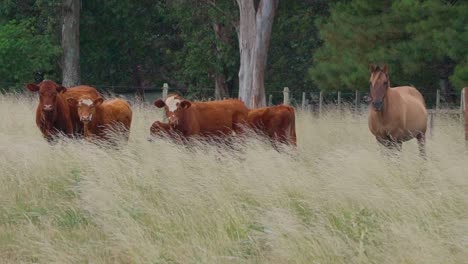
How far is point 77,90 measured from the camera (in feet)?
54.7

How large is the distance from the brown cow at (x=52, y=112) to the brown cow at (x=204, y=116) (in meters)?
1.55

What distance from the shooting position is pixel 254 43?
1096 inches

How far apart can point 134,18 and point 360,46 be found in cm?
1881

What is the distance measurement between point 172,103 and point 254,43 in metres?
13.2

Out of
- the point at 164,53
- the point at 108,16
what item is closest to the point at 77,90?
the point at 108,16

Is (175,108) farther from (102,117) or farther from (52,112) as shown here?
(52,112)

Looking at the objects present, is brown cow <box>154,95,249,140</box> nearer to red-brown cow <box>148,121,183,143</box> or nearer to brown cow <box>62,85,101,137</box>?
red-brown cow <box>148,121,183,143</box>

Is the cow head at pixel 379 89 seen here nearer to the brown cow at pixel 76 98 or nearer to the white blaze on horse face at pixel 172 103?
the white blaze on horse face at pixel 172 103

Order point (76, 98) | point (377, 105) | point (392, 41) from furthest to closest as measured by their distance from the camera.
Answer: point (392, 41), point (76, 98), point (377, 105)

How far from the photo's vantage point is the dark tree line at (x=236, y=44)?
83.2 feet

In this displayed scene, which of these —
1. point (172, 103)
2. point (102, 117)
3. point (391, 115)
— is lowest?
point (391, 115)

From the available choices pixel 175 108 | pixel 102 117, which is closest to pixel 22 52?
pixel 102 117

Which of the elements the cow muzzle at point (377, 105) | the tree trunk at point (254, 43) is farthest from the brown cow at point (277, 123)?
the tree trunk at point (254, 43)

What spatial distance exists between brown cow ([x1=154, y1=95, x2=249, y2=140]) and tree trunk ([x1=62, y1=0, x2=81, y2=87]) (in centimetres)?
2258
